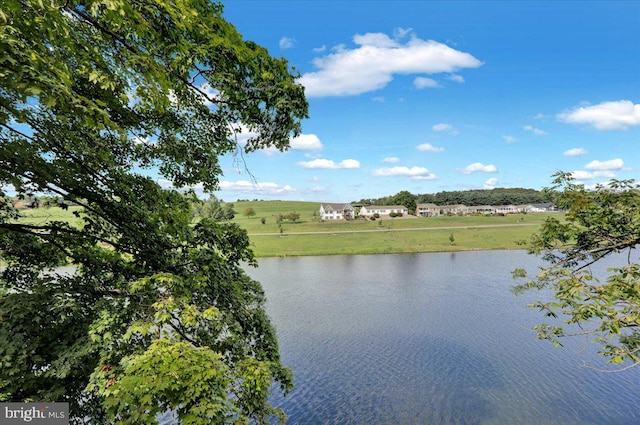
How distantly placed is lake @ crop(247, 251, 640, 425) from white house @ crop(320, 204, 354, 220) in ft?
325

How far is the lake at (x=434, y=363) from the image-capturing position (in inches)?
626

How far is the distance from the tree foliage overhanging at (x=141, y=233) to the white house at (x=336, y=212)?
12689cm

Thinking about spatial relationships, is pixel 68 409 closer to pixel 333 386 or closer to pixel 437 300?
pixel 333 386

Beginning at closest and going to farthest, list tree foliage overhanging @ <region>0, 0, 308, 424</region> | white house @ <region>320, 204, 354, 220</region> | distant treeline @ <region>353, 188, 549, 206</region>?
tree foliage overhanging @ <region>0, 0, 308, 424</region> < white house @ <region>320, 204, 354, 220</region> < distant treeline @ <region>353, 188, 549, 206</region>

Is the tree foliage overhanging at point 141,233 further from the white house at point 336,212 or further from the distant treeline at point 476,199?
the distant treeline at point 476,199

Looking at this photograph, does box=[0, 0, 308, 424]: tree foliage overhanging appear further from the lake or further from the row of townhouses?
the row of townhouses

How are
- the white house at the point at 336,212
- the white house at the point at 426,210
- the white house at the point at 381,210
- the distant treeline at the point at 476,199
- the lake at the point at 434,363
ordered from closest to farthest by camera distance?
the lake at the point at 434,363 < the white house at the point at 336,212 < the white house at the point at 381,210 < the white house at the point at 426,210 < the distant treeline at the point at 476,199

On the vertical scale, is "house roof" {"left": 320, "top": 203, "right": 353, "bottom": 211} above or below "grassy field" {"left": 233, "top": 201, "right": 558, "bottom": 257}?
above

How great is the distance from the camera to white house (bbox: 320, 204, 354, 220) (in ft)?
453

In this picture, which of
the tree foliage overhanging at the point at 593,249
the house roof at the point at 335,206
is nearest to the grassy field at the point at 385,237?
the house roof at the point at 335,206

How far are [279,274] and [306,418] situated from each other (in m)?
35.3

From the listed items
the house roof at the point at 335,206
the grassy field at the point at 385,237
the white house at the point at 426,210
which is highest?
the house roof at the point at 335,206

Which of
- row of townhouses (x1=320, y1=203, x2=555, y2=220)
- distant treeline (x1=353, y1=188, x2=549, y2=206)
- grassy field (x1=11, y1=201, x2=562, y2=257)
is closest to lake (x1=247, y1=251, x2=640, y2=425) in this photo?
grassy field (x1=11, y1=201, x2=562, y2=257)

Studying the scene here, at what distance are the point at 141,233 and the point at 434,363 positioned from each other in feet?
62.1
